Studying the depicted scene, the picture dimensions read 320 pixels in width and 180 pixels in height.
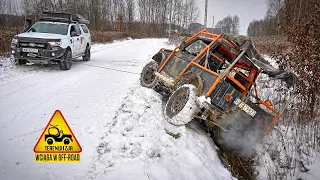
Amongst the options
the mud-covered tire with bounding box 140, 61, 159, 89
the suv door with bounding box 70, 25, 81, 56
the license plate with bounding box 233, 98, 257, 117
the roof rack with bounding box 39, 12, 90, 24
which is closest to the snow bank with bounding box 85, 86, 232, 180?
the license plate with bounding box 233, 98, 257, 117

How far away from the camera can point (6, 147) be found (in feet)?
11.4

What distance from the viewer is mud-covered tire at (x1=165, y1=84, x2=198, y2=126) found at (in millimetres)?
4472

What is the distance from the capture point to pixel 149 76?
22.9 ft

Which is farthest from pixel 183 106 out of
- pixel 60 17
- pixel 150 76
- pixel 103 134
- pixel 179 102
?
pixel 60 17

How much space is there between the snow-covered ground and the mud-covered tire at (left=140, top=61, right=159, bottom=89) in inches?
12.5

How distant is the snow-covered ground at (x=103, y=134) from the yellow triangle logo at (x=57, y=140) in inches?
11.0

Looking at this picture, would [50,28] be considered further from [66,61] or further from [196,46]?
[196,46]

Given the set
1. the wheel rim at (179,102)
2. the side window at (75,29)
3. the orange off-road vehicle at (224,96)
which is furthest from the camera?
the side window at (75,29)

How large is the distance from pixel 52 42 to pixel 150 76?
3.87 meters

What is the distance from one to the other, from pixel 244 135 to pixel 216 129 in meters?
0.63

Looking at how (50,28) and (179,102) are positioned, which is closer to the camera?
(179,102)

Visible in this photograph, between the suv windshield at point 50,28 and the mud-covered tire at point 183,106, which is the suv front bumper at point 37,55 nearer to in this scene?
the suv windshield at point 50,28

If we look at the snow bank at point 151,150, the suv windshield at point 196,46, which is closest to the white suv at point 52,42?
the snow bank at point 151,150

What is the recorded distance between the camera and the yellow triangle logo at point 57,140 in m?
2.94
